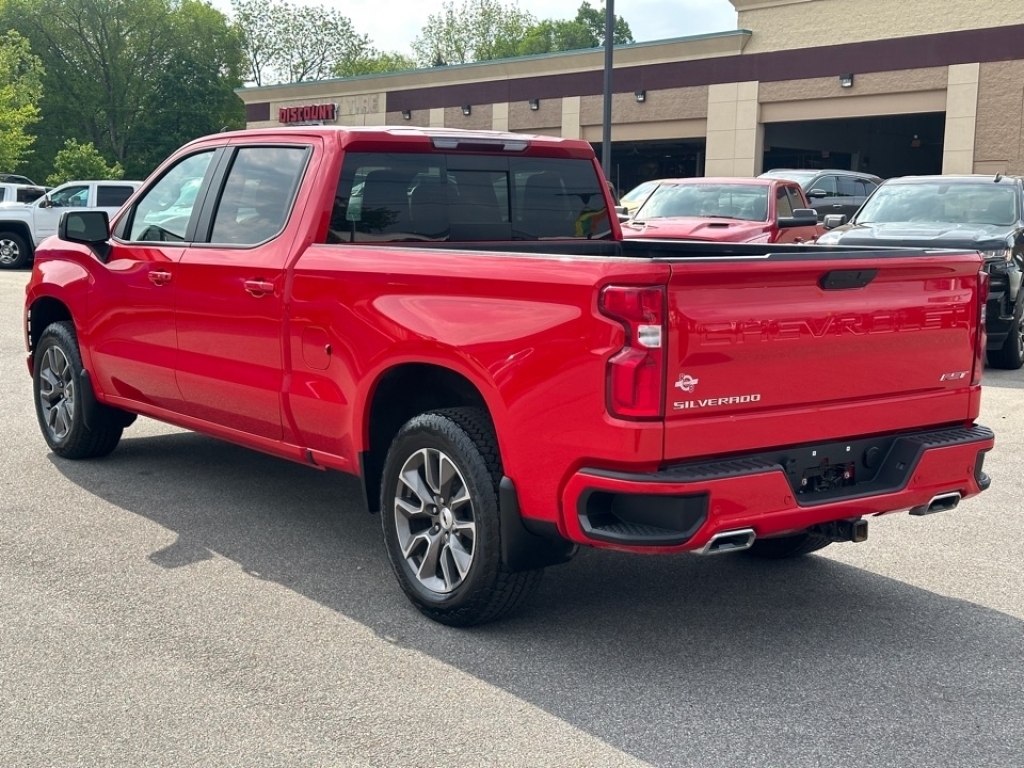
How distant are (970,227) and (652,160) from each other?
32.1 metres

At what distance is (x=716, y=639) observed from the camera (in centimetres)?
470

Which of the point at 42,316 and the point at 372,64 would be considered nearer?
the point at 42,316

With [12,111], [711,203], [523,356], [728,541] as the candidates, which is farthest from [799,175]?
[12,111]

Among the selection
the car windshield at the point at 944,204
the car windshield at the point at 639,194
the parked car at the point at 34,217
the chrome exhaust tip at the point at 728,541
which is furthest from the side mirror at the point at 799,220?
the parked car at the point at 34,217

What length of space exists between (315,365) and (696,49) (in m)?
32.4

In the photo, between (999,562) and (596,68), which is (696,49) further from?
(999,562)

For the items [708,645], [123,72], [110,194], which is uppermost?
[123,72]

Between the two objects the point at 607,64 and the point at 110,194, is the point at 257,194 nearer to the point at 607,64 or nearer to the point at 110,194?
the point at 607,64

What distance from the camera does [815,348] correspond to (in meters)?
4.33

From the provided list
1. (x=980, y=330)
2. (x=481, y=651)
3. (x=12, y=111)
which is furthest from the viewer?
(x=12, y=111)

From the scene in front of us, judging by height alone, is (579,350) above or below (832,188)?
above

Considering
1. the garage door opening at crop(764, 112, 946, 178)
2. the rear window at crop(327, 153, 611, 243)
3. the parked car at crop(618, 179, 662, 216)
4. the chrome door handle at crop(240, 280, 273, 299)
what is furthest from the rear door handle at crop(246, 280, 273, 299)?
the garage door opening at crop(764, 112, 946, 178)

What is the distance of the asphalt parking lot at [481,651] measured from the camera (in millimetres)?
3752

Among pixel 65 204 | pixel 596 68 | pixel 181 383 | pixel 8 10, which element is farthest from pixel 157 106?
pixel 181 383
